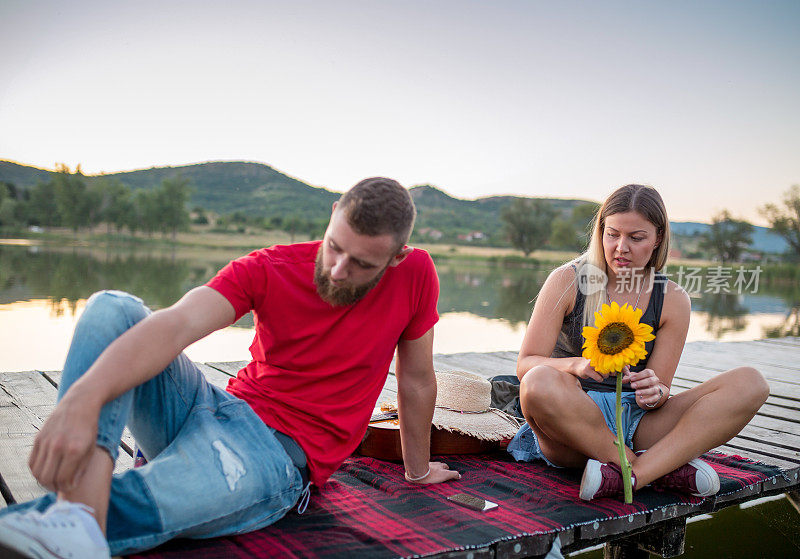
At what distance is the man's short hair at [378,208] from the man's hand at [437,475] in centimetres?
100

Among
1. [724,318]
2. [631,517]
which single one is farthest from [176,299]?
[724,318]

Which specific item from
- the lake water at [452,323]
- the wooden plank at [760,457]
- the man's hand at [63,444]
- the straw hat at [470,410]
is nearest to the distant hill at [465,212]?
the lake water at [452,323]

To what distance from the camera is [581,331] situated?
2.69m

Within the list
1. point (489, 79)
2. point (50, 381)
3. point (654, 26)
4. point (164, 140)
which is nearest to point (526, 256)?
point (489, 79)

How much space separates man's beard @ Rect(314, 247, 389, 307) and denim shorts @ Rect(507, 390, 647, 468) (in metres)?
1.13

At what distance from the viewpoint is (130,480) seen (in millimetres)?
1550

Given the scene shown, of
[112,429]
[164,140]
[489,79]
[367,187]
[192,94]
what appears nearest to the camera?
[112,429]

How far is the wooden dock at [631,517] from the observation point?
2.08 metres

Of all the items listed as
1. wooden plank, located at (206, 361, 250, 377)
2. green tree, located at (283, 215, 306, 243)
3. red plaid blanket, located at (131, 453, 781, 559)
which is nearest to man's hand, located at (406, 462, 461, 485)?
red plaid blanket, located at (131, 453, 781, 559)

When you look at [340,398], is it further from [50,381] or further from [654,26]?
[654,26]

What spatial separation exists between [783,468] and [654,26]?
17.1 meters

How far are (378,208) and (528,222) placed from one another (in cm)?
4279

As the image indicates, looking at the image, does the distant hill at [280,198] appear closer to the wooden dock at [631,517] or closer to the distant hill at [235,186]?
the distant hill at [235,186]

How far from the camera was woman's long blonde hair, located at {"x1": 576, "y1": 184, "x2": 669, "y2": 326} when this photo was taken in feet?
8.53
